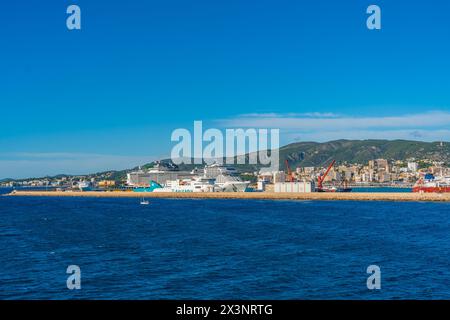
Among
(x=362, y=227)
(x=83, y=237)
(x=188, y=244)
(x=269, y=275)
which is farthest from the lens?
(x=362, y=227)

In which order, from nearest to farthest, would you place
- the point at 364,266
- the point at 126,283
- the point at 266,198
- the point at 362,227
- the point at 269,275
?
the point at 126,283 < the point at 269,275 < the point at 364,266 < the point at 362,227 < the point at 266,198

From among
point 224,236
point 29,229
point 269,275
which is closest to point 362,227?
point 224,236

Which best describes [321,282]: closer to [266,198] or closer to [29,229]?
[29,229]

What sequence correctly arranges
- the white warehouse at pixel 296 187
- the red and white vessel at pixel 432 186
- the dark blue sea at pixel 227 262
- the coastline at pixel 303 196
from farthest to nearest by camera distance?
the white warehouse at pixel 296 187
the red and white vessel at pixel 432 186
the coastline at pixel 303 196
the dark blue sea at pixel 227 262

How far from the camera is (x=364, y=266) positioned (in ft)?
81.9

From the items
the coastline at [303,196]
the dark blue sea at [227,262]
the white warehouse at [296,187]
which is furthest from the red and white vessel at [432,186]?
the dark blue sea at [227,262]

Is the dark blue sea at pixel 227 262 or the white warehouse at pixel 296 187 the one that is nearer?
the dark blue sea at pixel 227 262

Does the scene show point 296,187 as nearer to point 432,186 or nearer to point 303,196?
point 303,196

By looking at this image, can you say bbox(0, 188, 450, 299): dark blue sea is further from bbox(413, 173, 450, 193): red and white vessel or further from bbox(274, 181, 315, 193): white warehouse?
bbox(274, 181, 315, 193): white warehouse

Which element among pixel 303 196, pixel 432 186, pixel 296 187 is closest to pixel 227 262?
pixel 303 196

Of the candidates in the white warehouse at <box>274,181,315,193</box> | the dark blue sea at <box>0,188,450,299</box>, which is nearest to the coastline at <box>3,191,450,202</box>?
the white warehouse at <box>274,181,315,193</box>

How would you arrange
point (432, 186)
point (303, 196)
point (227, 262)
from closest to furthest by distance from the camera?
point (227, 262), point (303, 196), point (432, 186)

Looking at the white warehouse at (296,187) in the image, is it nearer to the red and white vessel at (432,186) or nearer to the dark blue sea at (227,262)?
the red and white vessel at (432,186)
